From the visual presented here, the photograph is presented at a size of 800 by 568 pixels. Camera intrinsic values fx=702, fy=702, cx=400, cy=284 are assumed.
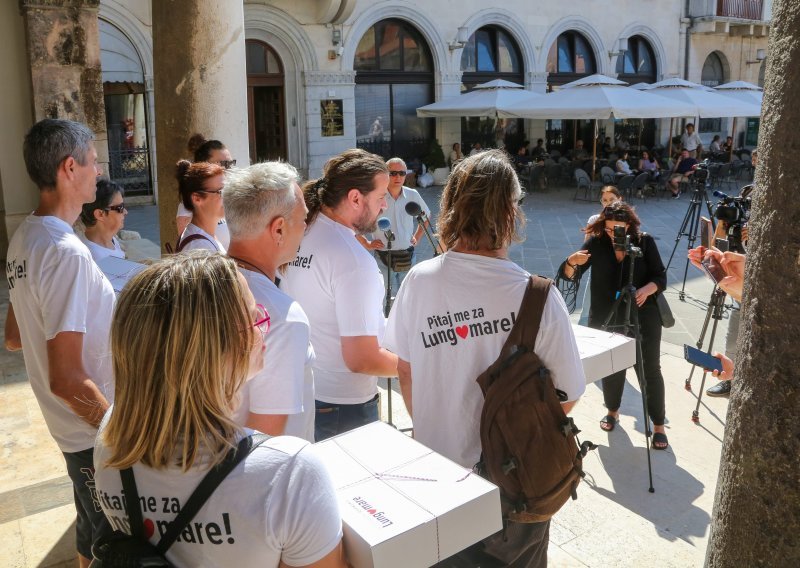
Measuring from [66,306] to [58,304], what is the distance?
0.03 meters

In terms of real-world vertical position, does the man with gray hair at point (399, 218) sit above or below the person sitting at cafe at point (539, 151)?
below

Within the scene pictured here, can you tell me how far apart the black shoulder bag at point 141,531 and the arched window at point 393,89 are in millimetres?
16981

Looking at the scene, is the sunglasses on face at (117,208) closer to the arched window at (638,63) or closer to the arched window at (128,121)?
the arched window at (128,121)

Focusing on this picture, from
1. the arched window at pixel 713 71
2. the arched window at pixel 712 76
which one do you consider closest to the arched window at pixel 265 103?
the arched window at pixel 712 76

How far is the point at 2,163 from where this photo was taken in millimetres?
7828

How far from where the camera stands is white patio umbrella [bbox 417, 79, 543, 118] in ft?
53.1

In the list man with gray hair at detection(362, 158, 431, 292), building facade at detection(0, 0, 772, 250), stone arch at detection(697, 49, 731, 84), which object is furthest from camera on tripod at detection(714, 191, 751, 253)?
stone arch at detection(697, 49, 731, 84)

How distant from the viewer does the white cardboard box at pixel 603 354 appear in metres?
2.60

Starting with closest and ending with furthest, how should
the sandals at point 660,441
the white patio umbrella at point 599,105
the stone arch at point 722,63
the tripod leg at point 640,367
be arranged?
the tripod leg at point 640,367
the sandals at point 660,441
the white patio umbrella at point 599,105
the stone arch at point 722,63

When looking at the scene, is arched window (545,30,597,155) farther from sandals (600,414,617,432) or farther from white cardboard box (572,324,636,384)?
white cardboard box (572,324,636,384)

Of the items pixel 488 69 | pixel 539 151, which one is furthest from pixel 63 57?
pixel 488 69

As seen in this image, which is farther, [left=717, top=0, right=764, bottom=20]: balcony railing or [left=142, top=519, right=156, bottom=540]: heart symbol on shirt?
[left=717, top=0, right=764, bottom=20]: balcony railing

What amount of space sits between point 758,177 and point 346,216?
179 centimetres

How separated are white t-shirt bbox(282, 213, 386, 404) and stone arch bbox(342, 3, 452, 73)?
1471cm
